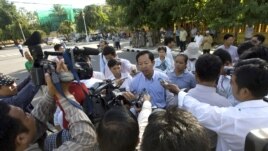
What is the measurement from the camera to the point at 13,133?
1464mm

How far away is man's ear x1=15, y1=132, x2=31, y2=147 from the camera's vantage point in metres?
1.49

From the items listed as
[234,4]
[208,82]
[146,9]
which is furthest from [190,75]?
[146,9]

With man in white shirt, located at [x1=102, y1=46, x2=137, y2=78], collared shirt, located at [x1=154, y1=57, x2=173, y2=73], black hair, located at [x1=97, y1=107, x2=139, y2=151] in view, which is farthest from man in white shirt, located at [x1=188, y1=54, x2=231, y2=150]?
collared shirt, located at [x1=154, y1=57, x2=173, y2=73]

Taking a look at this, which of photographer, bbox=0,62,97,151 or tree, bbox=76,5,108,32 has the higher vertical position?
photographer, bbox=0,62,97,151

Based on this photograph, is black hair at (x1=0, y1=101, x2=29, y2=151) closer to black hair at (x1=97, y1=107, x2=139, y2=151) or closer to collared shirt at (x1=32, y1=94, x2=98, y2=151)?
collared shirt at (x1=32, y1=94, x2=98, y2=151)

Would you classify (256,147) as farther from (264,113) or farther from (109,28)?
(109,28)

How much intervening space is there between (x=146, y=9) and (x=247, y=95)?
1593cm

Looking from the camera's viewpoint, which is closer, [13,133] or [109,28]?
[13,133]

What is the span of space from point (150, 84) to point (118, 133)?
1.68 meters

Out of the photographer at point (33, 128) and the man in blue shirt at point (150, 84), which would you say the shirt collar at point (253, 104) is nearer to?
the photographer at point (33, 128)

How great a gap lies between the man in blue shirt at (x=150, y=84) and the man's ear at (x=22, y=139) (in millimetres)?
1517

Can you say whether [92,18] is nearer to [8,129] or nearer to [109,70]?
[109,70]

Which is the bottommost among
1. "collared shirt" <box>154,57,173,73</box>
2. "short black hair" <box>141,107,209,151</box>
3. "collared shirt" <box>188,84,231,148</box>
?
"collared shirt" <box>154,57,173,73</box>

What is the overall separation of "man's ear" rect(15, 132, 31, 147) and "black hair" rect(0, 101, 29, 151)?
0.02 meters
